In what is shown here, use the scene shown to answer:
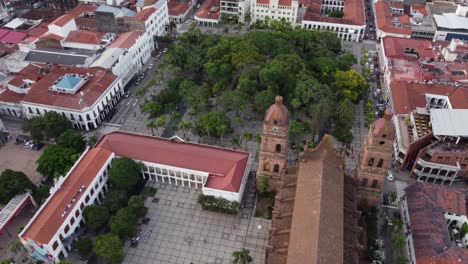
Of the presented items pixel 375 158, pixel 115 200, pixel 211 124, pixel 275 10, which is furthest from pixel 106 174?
pixel 275 10

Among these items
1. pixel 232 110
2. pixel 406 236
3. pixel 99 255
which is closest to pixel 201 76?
pixel 232 110

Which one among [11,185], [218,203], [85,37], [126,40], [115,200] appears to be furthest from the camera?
[85,37]

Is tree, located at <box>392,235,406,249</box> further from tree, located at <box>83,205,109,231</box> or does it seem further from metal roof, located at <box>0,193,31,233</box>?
metal roof, located at <box>0,193,31,233</box>

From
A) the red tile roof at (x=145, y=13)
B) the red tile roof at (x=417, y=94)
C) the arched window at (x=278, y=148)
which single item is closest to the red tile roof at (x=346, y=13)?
the red tile roof at (x=417, y=94)

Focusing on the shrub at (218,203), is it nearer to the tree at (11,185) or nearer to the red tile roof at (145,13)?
the tree at (11,185)

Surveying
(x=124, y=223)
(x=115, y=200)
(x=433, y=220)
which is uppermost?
(x=124, y=223)

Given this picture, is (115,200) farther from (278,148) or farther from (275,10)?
(275,10)

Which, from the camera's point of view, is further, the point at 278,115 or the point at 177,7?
the point at 177,7
